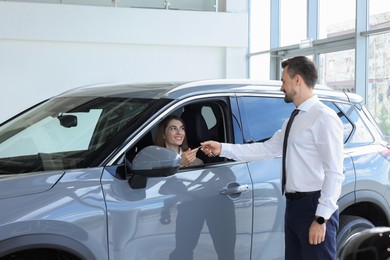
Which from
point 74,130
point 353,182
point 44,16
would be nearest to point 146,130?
point 74,130

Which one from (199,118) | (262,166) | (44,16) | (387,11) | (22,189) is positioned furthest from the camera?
(44,16)

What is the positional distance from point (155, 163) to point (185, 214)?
1.30ft

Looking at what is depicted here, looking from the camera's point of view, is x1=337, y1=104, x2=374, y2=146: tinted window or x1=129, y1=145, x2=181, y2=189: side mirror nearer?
x1=129, y1=145, x2=181, y2=189: side mirror

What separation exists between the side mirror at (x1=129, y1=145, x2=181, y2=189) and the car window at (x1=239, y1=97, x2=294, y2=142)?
79 centimetres

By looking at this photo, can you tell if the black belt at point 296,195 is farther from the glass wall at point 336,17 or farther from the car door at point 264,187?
the glass wall at point 336,17

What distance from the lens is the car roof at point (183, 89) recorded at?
316 cm

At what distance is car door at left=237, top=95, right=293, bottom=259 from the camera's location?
10.4 ft

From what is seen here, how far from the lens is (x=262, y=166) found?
329 centimetres

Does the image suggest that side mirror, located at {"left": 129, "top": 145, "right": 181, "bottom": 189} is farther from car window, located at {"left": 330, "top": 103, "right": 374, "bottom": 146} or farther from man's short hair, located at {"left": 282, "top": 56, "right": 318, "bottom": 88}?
car window, located at {"left": 330, "top": 103, "right": 374, "bottom": 146}

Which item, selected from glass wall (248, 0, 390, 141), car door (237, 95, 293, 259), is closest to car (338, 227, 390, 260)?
car door (237, 95, 293, 259)

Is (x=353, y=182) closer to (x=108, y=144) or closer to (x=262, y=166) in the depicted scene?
(x=262, y=166)

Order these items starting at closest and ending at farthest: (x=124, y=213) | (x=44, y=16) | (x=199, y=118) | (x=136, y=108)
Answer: (x=124, y=213), (x=136, y=108), (x=199, y=118), (x=44, y=16)

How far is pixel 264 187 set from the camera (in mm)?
3219

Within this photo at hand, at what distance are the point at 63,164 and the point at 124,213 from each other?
439mm
